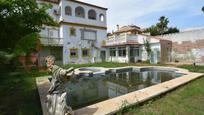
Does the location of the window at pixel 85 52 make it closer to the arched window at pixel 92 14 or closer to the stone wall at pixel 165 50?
the arched window at pixel 92 14

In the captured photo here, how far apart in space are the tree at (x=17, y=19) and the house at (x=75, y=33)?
→ 15013mm

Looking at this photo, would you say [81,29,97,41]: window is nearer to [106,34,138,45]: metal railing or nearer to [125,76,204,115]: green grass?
[106,34,138,45]: metal railing

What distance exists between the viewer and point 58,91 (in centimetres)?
409

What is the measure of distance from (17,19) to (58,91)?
3.08 metres

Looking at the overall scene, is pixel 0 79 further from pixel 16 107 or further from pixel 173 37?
pixel 173 37

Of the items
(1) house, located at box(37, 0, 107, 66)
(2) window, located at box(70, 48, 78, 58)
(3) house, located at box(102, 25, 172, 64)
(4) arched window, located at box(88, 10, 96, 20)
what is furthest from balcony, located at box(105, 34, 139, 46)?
(2) window, located at box(70, 48, 78, 58)

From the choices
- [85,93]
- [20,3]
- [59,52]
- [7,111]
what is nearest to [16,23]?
[20,3]

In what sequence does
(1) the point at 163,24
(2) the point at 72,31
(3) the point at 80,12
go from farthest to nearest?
1. (1) the point at 163,24
2. (3) the point at 80,12
3. (2) the point at 72,31

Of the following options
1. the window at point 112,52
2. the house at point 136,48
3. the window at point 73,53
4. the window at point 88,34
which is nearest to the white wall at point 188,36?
the house at point 136,48

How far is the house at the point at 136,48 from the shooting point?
23.3 m

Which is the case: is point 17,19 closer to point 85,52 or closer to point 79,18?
point 79,18

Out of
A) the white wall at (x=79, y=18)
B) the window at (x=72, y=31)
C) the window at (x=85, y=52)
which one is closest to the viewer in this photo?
the white wall at (x=79, y=18)

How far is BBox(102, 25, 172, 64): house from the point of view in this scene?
918 inches

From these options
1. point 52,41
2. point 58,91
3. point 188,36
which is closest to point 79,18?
point 52,41
